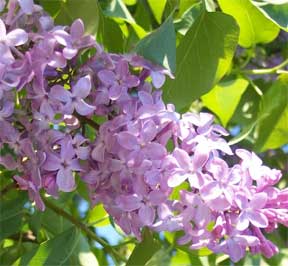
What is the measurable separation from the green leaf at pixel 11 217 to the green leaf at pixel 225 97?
34 centimetres

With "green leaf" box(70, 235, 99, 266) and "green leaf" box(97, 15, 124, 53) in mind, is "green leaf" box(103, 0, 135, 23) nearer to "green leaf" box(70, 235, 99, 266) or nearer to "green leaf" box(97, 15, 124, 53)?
"green leaf" box(97, 15, 124, 53)

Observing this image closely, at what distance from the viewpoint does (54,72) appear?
880mm

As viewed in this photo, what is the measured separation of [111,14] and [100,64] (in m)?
0.20

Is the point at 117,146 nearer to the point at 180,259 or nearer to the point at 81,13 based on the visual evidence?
the point at 81,13

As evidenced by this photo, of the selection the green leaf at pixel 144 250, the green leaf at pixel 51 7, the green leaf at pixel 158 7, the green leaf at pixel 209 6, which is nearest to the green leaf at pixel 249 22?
the green leaf at pixel 209 6

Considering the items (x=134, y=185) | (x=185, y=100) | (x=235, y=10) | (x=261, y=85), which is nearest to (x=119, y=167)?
(x=134, y=185)

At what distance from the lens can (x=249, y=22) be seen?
119cm

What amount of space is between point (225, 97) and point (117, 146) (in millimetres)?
464

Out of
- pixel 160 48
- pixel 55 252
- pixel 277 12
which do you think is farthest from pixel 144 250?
pixel 277 12

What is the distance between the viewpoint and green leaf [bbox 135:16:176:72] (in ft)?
3.08

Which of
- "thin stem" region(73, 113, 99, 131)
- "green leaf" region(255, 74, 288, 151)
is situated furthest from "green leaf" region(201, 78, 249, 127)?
"thin stem" region(73, 113, 99, 131)

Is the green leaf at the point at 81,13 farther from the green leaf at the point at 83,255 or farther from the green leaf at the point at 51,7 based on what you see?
the green leaf at the point at 83,255

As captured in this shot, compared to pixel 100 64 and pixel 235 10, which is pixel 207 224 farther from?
pixel 235 10

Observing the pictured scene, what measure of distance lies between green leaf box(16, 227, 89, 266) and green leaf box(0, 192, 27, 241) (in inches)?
3.2
